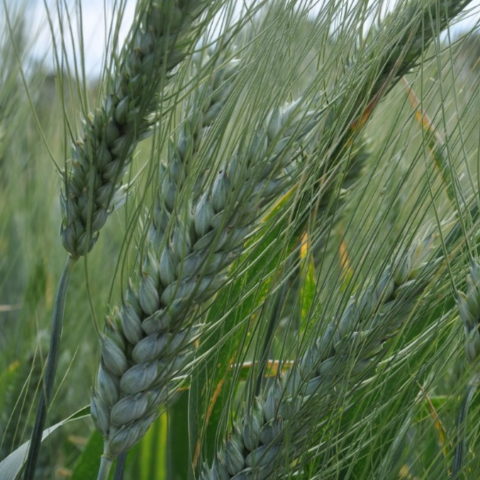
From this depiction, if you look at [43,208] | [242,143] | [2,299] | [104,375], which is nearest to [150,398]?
[104,375]

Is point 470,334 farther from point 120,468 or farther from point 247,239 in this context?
point 120,468

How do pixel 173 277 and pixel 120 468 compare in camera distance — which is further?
pixel 120 468

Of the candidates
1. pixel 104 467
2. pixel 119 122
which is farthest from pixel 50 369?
pixel 119 122

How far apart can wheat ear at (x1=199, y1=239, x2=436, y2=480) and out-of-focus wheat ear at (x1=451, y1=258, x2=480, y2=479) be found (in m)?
0.04

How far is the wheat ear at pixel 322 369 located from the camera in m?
0.45

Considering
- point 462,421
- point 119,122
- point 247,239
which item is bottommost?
point 462,421

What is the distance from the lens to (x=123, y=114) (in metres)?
0.46

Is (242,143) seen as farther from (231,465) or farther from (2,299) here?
(2,299)

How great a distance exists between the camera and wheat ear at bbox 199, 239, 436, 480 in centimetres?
45

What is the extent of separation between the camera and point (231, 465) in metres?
0.48

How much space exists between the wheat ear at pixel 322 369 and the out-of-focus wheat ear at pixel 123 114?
0.17m

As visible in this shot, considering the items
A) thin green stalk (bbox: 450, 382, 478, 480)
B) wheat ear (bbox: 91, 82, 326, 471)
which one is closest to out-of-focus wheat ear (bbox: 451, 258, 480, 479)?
thin green stalk (bbox: 450, 382, 478, 480)

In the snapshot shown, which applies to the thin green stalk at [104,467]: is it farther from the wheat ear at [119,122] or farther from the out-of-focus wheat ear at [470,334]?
the out-of-focus wheat ear at [470,334]

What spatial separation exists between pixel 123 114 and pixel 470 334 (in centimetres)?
26
